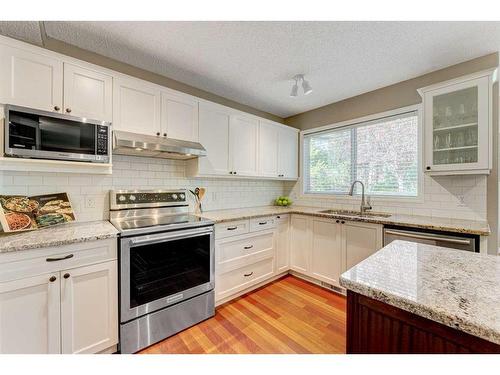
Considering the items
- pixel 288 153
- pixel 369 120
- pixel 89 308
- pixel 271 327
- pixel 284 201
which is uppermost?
pixel 369 120

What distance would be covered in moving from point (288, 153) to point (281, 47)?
1.78 m

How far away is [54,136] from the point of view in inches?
63.5

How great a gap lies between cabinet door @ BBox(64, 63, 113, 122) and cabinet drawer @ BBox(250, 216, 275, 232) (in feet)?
5.71

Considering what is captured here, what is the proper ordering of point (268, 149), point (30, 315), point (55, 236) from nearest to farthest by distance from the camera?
point (30, 315) → point (55, 236) → point (268, 149)

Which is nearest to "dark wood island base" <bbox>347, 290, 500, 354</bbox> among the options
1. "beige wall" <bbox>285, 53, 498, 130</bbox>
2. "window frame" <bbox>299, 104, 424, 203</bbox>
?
"window frame" <bbox>299, 104, 424, 203</bbox>

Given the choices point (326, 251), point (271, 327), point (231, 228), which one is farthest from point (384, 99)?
point (271, 327)

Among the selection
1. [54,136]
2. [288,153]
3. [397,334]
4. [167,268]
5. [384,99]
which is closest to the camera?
[397,334]

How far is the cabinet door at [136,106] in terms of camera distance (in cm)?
195

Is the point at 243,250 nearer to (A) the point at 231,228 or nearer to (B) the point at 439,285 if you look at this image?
(A) the point at 231,228

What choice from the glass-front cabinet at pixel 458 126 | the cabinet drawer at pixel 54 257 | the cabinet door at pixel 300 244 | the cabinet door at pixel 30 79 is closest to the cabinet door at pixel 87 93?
the cabinet door at pixel 30 79

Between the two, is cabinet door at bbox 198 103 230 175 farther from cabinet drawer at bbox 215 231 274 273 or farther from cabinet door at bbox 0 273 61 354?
cabinet door at bbox 0 273 61 354

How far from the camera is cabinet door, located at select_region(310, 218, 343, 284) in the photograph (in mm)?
2559

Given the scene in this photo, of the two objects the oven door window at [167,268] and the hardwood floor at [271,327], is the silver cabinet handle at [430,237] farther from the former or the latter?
the oven door window at [167,268]
